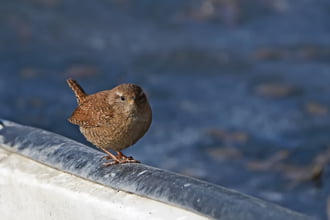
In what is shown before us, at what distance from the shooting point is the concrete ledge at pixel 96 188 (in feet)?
8.56

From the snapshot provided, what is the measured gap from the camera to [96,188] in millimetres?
2932

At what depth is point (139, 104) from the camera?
3500 millimetres

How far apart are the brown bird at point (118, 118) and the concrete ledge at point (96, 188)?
26 centimetres

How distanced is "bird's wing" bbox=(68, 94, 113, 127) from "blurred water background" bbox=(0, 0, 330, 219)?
2.71 m

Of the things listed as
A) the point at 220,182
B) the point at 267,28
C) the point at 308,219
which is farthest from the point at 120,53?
the point at 308,219

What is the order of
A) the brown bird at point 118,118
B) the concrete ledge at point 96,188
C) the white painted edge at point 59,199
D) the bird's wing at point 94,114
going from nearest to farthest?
the concrete ledge at point 96,188, the white painted edge at point 59,199, the brown bird at point 118,118, the bird's wing at point 94,114

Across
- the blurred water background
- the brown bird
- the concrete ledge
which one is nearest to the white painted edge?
the concrete ledge

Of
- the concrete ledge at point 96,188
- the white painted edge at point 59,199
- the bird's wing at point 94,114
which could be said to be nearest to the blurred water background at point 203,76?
the bird's wing at point 94,114

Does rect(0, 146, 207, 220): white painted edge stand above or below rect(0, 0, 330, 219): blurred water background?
below

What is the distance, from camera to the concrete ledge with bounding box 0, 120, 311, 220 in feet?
8.56

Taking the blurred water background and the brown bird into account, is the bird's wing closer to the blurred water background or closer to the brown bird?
the brown bird

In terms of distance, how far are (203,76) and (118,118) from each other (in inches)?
199

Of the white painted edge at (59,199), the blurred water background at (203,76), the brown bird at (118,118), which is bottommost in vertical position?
the white painted edge at (59,199)

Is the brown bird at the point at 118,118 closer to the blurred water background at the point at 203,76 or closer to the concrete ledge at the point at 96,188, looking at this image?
the concrete ledge at the point at 96,188
